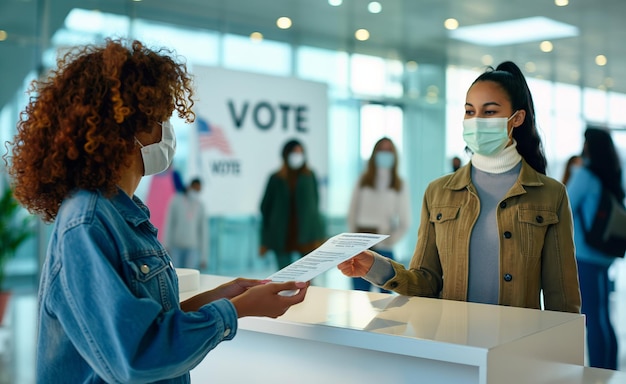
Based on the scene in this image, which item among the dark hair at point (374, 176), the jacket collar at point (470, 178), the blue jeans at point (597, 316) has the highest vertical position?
the dark hair at point (374, 176)

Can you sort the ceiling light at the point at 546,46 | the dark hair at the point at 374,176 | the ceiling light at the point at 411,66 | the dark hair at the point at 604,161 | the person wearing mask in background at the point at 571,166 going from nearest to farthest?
the dark hair at the point at 604,161 < the person wearing mask in background at the point at 571,166 < the dark hair at the point at 374,176 < the ceiling light at the point at 546,46 < the ceiling light at the point at 411,66

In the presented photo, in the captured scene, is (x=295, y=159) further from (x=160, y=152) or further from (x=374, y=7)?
(x=160, y=152)

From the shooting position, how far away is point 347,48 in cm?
897

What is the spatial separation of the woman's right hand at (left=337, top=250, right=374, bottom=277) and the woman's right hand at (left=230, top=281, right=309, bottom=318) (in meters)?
0.58

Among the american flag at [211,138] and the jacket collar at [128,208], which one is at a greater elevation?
the american flag at [211,138]

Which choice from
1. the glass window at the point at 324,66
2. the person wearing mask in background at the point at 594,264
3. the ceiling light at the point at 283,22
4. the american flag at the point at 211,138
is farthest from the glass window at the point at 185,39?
the person wearing mask in background at the point at 594,264

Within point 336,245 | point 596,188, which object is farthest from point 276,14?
point 336,245

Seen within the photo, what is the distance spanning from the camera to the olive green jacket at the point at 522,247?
95.8 inches

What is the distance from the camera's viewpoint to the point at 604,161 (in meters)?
5.41

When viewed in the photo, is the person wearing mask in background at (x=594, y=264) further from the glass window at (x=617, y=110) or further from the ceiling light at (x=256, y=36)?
the ceiling light at (x=256, y=36)

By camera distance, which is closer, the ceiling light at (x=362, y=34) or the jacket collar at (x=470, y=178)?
the jacket collar at (x=470, y=178)

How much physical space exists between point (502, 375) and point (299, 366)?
2.43 ft

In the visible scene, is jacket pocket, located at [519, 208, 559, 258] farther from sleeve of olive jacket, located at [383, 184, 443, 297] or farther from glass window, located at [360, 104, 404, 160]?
glass window, located at [360, 104, 404, 160]

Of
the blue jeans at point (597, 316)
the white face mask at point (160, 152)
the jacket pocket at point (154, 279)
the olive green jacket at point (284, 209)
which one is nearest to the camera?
the jacket pocket at point (154, 279)
